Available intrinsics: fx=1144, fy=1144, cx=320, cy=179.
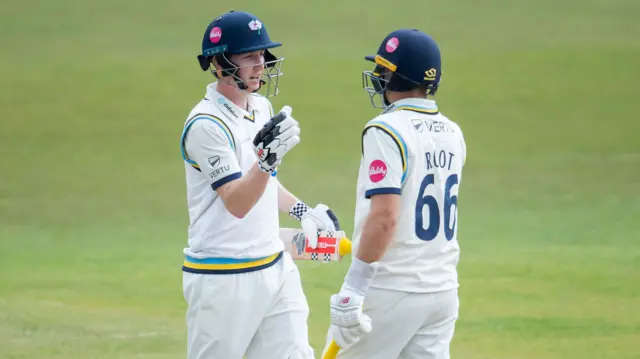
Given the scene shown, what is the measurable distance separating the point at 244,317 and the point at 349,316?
2.18 ft

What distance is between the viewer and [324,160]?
1609 cm

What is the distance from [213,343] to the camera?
5195 millimetres

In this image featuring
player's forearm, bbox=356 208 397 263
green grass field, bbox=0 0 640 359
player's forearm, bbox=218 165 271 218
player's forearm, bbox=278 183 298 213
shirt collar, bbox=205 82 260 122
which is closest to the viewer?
player's forearm, bbox=356 208 397 263

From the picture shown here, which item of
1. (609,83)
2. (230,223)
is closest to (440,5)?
(609,83)

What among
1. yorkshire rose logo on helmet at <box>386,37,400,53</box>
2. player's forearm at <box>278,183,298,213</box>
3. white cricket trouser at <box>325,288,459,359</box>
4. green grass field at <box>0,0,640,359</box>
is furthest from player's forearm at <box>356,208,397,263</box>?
green grass field at <box>0,0,640,359</box>

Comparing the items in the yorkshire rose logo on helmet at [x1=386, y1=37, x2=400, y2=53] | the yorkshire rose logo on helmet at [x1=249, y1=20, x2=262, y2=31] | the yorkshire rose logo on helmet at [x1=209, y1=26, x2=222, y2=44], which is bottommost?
the yorkshire rose logo on helmet at [x1=386, y1=37, x2=400, y2=53]

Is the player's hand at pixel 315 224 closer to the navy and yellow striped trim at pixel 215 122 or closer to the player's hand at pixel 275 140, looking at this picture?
the navy and yellow striped trim at pixel 215 122

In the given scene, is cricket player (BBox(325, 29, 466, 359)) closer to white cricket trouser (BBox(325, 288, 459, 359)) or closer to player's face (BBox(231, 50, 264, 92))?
white cricket trouser (BBox(325, 288, 459, 359))

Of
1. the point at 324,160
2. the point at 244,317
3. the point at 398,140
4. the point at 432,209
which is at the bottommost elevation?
the point at 324,160

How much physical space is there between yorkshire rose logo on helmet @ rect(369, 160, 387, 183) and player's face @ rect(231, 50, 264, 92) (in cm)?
89

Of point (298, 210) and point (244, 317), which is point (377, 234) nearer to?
point (244, 317)

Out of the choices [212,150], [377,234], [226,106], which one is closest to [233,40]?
[226,106]

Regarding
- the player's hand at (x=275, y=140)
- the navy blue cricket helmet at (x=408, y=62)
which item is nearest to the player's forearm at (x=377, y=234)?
the player's hand at (x=275, y=140)

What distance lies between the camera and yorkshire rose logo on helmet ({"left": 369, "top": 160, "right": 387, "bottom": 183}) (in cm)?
472
